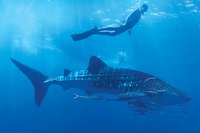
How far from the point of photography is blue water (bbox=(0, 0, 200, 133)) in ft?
77.4

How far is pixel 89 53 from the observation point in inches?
1485

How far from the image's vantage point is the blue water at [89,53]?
2359 cm

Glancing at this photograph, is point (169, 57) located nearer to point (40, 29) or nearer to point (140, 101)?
point (40, 29)

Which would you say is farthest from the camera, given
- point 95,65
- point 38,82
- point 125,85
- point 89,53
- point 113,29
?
point 89,53

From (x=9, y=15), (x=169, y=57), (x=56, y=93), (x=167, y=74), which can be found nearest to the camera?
(x=9, y=15)

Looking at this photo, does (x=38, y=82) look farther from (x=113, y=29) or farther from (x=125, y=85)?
(x=125, y=85)

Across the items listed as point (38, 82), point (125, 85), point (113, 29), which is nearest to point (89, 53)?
point (38, 82)

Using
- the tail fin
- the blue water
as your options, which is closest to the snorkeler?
the blue water

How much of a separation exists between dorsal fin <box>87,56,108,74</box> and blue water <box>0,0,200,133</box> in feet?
5.48

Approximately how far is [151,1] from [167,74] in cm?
2438

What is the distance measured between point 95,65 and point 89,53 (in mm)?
29262

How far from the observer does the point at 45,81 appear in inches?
428

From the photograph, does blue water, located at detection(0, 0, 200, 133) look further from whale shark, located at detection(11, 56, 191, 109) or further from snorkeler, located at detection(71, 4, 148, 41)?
snorkeler, located at detection(71, 4, 148, 41)

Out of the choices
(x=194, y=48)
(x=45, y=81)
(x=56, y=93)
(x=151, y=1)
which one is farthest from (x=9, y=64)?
(x=45, y=81)
